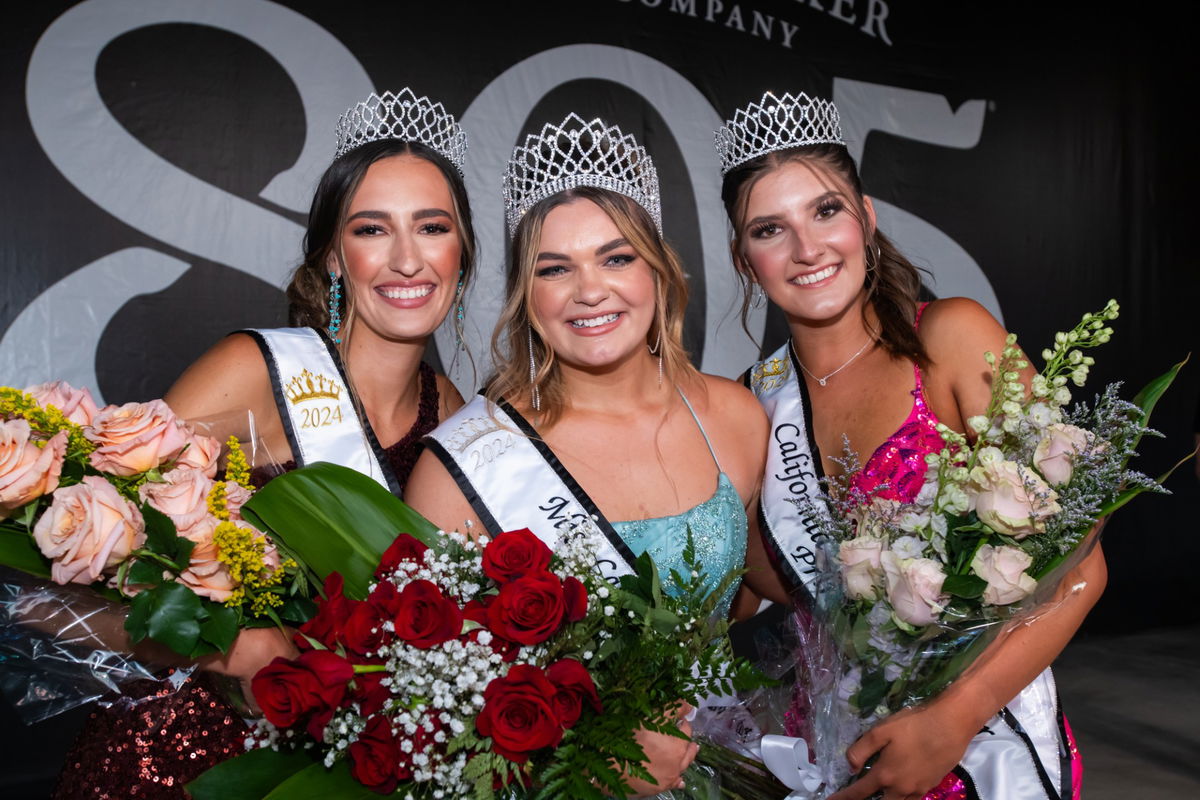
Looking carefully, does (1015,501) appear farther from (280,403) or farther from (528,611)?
(280,403)

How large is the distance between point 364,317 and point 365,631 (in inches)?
41.3

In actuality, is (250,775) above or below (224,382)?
below

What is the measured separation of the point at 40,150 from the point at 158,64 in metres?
0.43

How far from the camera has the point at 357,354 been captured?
2021 millimetres

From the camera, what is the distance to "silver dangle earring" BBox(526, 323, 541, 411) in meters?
1.77

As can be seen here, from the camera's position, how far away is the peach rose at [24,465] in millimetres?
1006

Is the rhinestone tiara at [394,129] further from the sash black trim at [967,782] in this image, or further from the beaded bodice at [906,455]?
the sash black trim at [967,782]

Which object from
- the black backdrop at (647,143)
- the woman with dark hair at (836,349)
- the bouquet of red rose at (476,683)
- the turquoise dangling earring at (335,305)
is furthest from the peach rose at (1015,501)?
the black backdrop at (647,143)

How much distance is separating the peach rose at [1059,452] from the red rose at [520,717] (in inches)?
23.6

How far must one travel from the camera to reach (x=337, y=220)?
1949 millimetres

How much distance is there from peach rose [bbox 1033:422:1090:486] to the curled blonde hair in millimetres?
745

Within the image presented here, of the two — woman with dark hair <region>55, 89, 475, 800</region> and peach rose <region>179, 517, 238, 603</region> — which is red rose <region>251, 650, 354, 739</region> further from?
woman with dark hair <region>55, 89, 475, 800</region>

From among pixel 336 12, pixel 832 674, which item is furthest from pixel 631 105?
pixel 832 674

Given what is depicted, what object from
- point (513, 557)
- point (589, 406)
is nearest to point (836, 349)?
point (589, 406)
